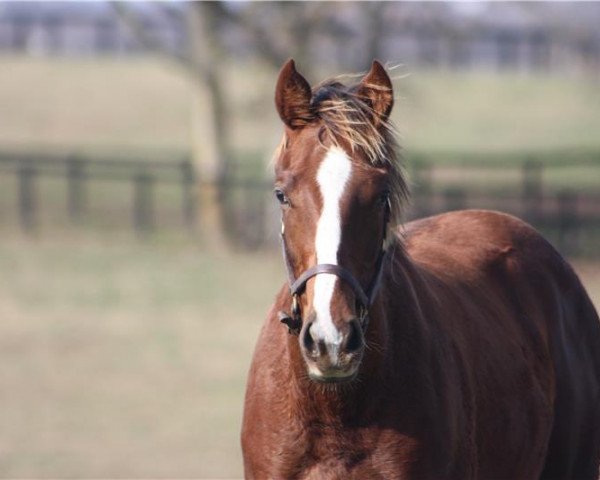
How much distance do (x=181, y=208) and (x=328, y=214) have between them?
2233cm

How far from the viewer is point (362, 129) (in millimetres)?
3531

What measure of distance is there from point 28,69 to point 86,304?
36.2 meters

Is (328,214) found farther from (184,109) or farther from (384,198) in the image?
(184,109)

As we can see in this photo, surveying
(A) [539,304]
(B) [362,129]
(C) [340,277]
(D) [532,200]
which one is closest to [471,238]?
(A) [539,304]

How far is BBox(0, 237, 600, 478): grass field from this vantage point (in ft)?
32.9

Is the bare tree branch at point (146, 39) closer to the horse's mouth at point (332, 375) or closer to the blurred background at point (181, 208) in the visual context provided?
the blurred background at point (181, 208)

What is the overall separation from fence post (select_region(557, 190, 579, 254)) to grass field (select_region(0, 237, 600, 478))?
3.70ft

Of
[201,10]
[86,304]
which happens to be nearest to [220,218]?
[201,10]

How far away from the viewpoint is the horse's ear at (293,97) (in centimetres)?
360

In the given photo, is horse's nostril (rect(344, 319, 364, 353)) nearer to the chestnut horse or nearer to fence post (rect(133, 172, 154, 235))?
the chestnut horse

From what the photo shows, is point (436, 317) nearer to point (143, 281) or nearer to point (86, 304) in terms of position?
point (86, 304)

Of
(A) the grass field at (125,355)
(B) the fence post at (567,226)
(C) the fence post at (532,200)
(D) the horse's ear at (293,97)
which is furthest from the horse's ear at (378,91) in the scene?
(C) the fence post at (532,200)

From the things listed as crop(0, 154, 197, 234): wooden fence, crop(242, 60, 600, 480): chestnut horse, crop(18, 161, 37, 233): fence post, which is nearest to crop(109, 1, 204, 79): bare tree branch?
crop(0, 154, 197, 234): wooden fence

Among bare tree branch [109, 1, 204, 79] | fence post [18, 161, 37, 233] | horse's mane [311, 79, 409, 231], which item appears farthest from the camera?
fence post [18, 161, 37, 233]
